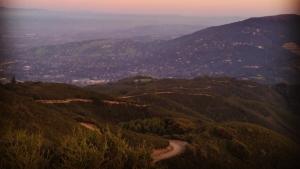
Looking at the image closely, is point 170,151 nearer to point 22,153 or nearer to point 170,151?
point 170,151

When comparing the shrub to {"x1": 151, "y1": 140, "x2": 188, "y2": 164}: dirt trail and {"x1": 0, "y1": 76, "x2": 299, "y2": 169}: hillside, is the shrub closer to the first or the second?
{"x1": 0, "y1": 76, "x2": 299, "y2": 169}: hillside

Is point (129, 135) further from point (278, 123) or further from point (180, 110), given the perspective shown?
point (278, 123)

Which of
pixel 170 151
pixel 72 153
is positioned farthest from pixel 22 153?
pixel 170 151

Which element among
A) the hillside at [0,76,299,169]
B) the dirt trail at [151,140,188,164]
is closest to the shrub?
the hillside at [0,76,299,169]

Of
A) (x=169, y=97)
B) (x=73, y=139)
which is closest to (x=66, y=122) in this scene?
(x=73, y=139)

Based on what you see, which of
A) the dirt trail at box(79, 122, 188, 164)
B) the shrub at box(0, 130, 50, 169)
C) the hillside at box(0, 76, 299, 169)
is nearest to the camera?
the shrub at box(0, 130, 50, 169)

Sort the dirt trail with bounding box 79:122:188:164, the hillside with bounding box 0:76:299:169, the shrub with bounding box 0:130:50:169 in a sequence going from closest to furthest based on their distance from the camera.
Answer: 1. the shrub with bounding box 0:130:50:169
2. the hillside with bounding box 0:76:299:169
3. the dirt trail with bounding box 79:122:188:164

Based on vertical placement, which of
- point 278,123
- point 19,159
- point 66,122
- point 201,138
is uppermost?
point 19,159
